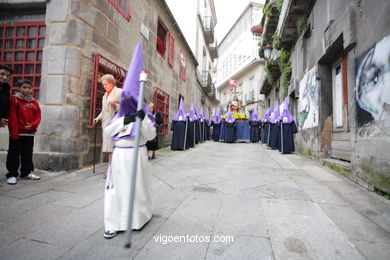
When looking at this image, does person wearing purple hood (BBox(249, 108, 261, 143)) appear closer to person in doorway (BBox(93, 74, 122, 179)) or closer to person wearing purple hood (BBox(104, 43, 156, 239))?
person in doorway (BBox(93, 74, 122, 179))

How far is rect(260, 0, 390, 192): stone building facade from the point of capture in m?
3.21

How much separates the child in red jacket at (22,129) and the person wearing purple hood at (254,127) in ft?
42.0

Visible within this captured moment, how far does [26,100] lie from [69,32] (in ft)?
5.22

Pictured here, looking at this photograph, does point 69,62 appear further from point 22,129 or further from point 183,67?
point 183,67

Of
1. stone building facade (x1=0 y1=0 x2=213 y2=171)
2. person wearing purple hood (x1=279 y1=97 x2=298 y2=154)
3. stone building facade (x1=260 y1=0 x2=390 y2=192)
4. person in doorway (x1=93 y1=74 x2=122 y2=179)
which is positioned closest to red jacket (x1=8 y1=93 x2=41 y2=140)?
stone building facade (x1=0 y1=0 x2=213 y2=171)

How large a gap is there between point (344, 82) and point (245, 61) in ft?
74.1

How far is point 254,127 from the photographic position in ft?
50.8

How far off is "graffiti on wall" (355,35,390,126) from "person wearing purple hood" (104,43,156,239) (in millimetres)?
3315

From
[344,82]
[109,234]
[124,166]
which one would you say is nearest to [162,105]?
[344,82]

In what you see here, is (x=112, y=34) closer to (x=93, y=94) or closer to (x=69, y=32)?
(x=69, y=32)

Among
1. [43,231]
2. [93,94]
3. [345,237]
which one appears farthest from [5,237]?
[93,94]

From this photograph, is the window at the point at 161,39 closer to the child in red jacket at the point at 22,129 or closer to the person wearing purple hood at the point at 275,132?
the person wearing purple hood at the point at 275,132

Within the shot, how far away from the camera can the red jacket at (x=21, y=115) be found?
133 inches

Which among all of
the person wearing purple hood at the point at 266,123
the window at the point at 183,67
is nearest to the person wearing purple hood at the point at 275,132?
the person wearing purple hood at the point at 266,123
